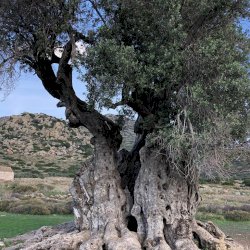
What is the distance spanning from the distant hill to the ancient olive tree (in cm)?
6585

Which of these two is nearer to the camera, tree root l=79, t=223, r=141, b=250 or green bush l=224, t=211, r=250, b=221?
tree root l=79, t=223, r=141, b=250

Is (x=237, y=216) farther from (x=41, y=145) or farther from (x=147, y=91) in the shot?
(x=41, y=145)

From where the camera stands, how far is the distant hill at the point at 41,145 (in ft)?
287

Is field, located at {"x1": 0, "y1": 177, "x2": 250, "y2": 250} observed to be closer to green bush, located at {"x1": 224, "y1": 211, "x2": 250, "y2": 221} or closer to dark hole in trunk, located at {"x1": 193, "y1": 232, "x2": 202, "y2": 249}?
green bush, located at {"x1": 224, "y1": 211, "x2": 250, "y2": 221}

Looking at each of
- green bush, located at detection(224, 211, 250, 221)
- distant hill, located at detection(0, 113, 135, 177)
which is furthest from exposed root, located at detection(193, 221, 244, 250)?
distant hill, located at detection(0, 113, 135, 177)

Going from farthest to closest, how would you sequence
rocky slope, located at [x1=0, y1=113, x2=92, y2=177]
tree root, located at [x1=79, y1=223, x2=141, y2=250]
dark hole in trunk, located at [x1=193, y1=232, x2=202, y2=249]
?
rocky slope, located at [x1=0, y1=113, x2=92, y2=177]
dark hole in trunk, located at [x1=193, y1=232, x2=202, y2=249]
tree root, located at [x1=79, y1=223, x2=141, y2=250]

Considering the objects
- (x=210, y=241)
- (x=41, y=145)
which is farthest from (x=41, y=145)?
(x=210, y=241)

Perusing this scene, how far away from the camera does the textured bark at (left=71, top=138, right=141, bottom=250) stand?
555 inches

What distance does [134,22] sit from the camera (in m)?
14.3

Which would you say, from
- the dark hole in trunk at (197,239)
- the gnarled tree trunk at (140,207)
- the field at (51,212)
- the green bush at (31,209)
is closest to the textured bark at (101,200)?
the gnarled tree trunk at (140,207)

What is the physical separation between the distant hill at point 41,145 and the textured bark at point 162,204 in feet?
219

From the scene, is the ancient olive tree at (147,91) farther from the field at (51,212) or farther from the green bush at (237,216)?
the green bush at (237,216)

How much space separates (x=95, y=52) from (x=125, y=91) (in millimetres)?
1373

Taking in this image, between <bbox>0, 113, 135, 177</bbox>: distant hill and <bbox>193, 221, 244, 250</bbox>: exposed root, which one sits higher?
<bbox>0, 113, 135, 177</bbox>: distant hill
